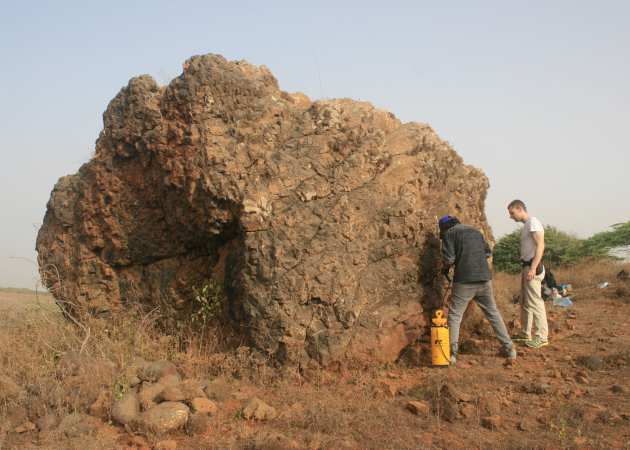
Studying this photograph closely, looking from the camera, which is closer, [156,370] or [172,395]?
[172,395]

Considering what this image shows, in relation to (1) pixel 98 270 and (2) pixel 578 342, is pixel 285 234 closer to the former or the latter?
(1) pixel 98 270

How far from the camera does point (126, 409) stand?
4.79 metres

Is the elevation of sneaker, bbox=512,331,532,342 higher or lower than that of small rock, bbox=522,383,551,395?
higher

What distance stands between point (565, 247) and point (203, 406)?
1345 cm

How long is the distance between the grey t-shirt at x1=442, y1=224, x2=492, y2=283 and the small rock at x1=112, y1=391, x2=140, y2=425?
3488 mm

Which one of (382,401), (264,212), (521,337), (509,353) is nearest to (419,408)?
(382,401)

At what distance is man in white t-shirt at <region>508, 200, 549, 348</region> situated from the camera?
6602mm

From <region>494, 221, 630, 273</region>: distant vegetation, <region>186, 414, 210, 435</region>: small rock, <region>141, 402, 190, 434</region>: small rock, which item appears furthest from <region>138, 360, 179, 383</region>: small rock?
<region>494, 221, 630, 273</region>: distant vegetation

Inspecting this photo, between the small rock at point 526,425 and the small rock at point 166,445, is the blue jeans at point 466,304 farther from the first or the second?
the small rock at point 166,445

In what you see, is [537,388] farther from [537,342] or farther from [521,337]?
[521,337]

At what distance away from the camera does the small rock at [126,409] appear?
184 inches

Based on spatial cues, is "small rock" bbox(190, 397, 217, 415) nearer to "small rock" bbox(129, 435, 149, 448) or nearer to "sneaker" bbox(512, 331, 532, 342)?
"small rock" bbox(129, 435, 149, 448)

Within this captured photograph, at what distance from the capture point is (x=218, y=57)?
6.52m

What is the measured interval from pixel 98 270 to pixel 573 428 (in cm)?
565
